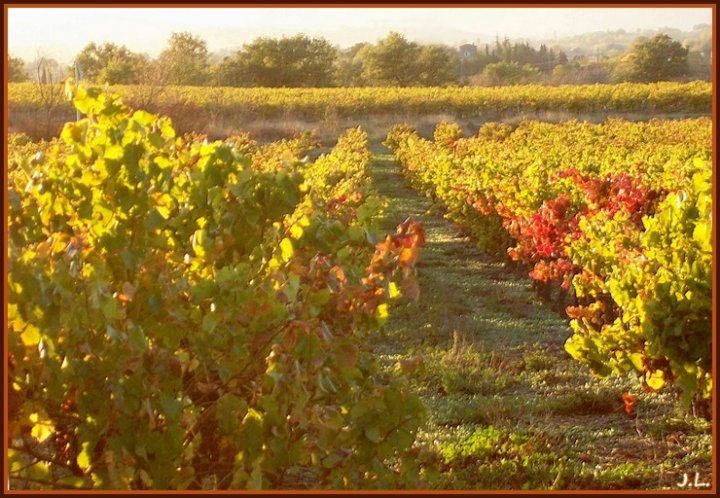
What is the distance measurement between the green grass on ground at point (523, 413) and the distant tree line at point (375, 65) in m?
36.0

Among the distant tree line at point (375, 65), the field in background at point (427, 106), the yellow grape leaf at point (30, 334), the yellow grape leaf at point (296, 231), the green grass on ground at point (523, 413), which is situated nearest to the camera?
the yellow grape leaf at point (30, 334)

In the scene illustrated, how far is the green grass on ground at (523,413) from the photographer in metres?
5.21

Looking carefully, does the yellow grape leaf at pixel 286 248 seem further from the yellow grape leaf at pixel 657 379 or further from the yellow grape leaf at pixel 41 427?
the yellow grape leaf at pixel 657 379

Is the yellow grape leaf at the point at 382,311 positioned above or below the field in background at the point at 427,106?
above

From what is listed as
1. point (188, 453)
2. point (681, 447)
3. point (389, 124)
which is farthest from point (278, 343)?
point (389, 124)

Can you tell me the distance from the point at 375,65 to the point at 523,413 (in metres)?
61.9

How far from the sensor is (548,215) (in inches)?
341

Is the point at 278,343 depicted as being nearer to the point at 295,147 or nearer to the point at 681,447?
the point at 681,447

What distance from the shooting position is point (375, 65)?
66.9 meters

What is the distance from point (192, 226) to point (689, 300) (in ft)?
8.43

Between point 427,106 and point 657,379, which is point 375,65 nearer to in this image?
point 427,106

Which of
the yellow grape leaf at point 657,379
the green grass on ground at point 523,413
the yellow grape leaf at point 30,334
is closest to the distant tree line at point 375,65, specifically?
the green grass on ground at point 523,413

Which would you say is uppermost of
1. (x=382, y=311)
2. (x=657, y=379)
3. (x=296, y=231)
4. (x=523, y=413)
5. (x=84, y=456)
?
(x=296, y=231)

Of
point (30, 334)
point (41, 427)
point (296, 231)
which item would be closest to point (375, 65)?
point (296, 231)
